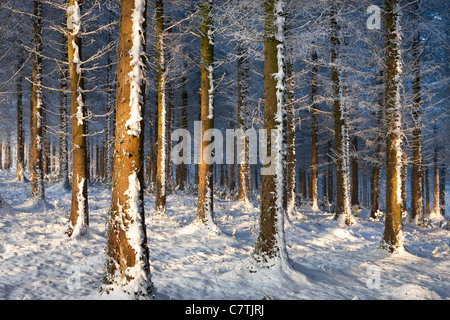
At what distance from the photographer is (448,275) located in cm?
650

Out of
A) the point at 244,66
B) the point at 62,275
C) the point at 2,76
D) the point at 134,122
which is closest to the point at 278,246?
the point at 134,122

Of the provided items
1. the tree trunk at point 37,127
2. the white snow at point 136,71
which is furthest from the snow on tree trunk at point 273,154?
the tree trunk at point 37,127

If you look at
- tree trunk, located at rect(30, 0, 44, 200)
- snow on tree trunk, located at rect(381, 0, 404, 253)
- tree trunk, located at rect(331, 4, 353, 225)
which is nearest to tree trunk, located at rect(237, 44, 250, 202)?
tree trunk, located at rect(331, 4, 353, 225)

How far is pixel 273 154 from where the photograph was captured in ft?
18.8

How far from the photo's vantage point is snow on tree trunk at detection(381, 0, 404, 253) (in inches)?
318

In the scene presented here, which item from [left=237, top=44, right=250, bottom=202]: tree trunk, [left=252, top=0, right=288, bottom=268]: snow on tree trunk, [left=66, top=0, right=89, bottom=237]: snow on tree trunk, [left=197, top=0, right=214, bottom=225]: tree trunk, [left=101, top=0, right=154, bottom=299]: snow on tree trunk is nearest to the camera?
[left=101, top=0, right=154, bottom=299]: snow on tree trunk

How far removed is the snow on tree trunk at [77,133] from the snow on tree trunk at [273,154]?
4521 mm

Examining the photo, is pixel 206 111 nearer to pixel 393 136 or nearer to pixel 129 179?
pixel 129 179

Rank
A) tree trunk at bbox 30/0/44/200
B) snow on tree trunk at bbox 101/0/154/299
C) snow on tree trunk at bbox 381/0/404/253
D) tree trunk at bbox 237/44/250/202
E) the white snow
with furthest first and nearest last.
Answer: tree trunk at bbox 237/44/250/202 → tree trunk at bbox 30/0/44/200 → snow on tree trunk at bbox 381/0/404/253 → the white snow → snow on tree trunk at bbox 101/0/154/299

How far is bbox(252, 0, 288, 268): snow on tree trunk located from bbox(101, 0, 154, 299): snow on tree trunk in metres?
2.48

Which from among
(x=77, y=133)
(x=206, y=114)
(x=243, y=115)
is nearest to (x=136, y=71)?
(x=77, y=133)

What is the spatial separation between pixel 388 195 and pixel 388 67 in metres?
3.83

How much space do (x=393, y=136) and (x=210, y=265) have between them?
6.44 m

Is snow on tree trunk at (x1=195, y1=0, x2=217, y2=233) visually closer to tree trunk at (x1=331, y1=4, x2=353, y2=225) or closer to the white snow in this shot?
the white snow
